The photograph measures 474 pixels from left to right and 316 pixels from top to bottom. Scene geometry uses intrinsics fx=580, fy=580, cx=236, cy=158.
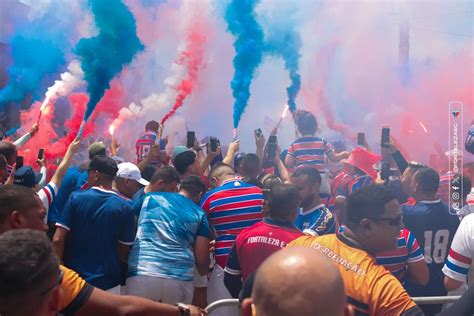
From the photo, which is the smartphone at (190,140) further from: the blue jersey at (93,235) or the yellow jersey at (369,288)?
the yellow jersey at (369,288)

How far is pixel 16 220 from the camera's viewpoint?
312 centimetres

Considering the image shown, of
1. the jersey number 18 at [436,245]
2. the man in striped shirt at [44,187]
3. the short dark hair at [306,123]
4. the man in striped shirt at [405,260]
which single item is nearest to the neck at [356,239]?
the man in striped shirt at [405,260]

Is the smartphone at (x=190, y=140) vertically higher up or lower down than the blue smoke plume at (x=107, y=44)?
lower down

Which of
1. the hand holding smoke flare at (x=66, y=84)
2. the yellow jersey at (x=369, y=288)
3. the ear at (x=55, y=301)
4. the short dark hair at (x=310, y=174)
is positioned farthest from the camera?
→ the hand holding smoke flare at (x=66, y=84)

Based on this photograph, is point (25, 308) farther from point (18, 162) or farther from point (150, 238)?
point (18, 162)

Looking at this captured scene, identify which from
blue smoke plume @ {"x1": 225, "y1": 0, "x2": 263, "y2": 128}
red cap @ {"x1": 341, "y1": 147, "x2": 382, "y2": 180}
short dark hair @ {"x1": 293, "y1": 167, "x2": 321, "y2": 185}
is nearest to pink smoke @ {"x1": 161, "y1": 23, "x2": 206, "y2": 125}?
blue smoke plume @ {"x1": 225, "y1": 0, "x2": 263, "y2": 128}

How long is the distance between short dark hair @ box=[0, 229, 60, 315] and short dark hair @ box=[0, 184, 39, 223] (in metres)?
0.93

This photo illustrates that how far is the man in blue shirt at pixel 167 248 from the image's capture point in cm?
485

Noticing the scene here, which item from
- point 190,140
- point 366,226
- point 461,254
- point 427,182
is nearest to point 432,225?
point 427,182

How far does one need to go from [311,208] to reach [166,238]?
4.74ft

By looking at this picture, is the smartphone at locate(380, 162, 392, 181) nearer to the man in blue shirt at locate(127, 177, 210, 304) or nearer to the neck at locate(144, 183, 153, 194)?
the man in blue shirt at locate(127, 177, 210, 304)

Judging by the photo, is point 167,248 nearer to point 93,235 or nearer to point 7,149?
point 93,235

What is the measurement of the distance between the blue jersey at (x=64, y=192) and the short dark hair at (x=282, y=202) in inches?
97.1

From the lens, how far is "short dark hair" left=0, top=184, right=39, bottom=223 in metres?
3.11
